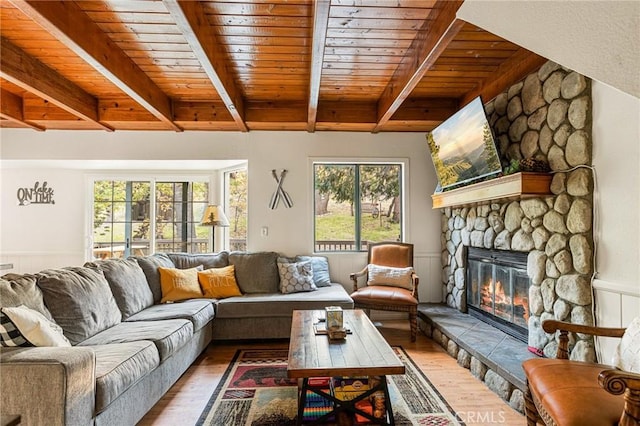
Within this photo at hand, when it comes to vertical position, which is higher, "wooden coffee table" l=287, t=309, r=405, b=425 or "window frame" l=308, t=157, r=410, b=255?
"window frame" l=308, t=157, r=410, b=255

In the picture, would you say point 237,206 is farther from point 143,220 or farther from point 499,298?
point 499,298

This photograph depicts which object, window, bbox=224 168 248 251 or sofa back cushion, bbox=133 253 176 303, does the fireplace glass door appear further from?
sofa back cushion, bbox=133 253 176 303

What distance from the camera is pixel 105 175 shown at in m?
5.09

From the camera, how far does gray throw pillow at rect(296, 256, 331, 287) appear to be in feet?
14.2

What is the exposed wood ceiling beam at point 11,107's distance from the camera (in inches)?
148

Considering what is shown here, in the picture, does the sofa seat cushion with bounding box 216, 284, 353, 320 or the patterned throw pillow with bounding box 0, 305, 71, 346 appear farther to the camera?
the sofa seat cushion with bounding box 216, 284, 353, 320

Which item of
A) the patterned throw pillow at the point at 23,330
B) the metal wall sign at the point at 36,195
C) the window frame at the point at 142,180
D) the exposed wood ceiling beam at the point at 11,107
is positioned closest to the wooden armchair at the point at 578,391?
the patterned throw pillow at the point at 23,330

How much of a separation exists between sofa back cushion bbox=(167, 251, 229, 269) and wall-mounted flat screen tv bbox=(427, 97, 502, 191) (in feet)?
8.78

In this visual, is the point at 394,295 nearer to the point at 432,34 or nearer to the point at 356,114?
the point at 356,114

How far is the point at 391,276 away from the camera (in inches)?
166

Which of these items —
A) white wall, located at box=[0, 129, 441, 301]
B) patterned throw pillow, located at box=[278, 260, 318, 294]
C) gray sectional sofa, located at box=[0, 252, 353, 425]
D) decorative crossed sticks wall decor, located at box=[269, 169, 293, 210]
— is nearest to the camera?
gray sectional sofa, located at box=[0, 252, 353, 425]

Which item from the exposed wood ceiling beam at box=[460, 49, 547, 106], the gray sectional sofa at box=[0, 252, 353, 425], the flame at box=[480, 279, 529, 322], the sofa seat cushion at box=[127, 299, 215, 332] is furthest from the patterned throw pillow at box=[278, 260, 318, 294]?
the exposed wood ceiling beam at box=[460, 49, 547, 106]

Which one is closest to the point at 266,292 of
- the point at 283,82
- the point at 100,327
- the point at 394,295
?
the point at 394,295

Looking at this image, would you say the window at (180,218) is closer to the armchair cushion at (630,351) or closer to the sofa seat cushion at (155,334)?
the sofa seat cushion at (155,334)
